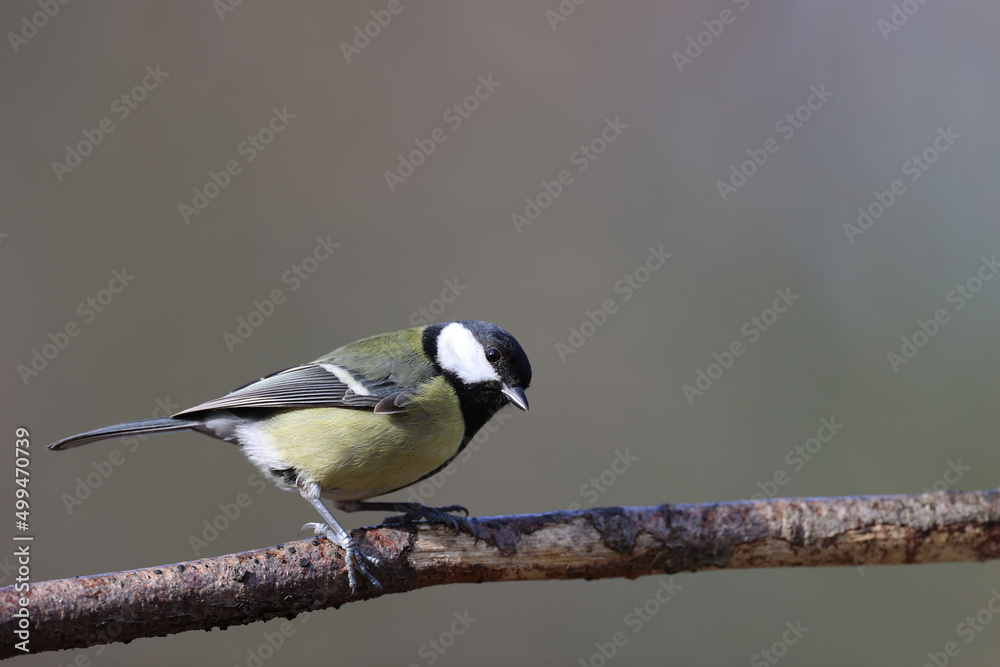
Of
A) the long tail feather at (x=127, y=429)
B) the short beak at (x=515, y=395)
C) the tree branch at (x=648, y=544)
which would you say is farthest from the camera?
the short beak at (x=515, y=395)

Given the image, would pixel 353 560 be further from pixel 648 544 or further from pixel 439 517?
pixel 648 544

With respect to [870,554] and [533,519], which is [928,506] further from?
[533,519]

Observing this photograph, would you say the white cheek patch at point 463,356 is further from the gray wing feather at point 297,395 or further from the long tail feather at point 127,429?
the long tail feather at point 127,429

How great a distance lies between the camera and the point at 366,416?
6.41ft

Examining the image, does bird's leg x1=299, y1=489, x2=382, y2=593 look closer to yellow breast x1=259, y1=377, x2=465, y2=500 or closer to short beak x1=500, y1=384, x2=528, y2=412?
yellow breast x1=259, y1=377, x2=465, y2=500

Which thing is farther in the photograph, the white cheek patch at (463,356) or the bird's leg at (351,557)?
the white cheek patch at (463,356)

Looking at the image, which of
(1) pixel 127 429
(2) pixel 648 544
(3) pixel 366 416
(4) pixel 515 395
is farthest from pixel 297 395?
(2) pixel 648 544

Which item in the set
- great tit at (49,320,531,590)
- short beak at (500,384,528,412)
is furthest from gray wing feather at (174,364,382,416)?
short beak at (500,384,528,412)

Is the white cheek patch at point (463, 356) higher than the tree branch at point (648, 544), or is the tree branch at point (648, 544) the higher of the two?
the white cheek patch at point (463, 356)

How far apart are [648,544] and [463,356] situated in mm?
826

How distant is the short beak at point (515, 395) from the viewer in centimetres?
209

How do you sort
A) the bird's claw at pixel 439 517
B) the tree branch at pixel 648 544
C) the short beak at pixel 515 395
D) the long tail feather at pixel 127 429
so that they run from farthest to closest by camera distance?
1. the short beak at pixel 515 395
2. the long tail feather at pixel 127 429
3. the bird's claw at pixel 439 517
4. the tree branch at pixel 648 544

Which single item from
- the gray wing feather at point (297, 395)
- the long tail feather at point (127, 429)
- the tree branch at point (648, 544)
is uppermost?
the gray wing feather at point (297, 395)

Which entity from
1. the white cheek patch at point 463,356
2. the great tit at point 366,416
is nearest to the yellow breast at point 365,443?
the great tit at point 366,416
